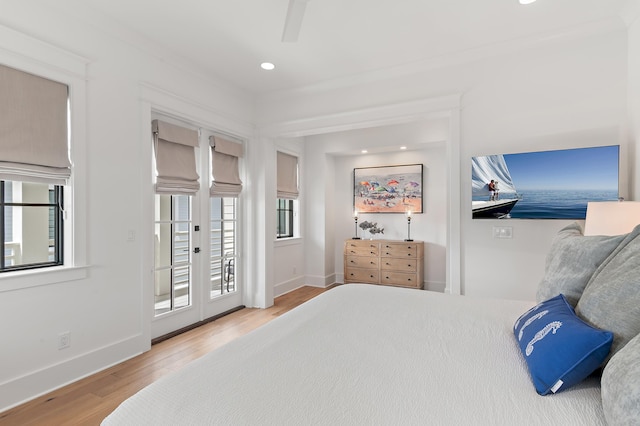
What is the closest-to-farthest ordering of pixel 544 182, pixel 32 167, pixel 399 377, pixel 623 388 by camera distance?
pixel 623 388 → pixel 399 377 → pixel 32 167 → pixel 544 182

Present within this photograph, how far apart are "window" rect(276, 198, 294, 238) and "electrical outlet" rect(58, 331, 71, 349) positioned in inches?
118

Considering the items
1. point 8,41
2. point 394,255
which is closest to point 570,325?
point 8,41

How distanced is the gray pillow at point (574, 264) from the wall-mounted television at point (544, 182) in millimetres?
1356

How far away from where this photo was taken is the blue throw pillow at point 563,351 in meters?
0.93

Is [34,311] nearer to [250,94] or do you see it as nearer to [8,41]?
[8,41]

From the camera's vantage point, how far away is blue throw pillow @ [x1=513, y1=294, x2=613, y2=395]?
0.93m

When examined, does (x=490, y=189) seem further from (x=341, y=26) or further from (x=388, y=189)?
(x=388, y=189)

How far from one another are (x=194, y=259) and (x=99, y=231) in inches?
44.0

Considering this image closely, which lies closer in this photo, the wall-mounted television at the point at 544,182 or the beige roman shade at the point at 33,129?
the beige roman shade at the point at 33,129

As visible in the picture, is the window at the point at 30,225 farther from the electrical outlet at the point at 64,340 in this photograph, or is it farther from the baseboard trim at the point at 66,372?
the baseboard trim at the point at 66,372

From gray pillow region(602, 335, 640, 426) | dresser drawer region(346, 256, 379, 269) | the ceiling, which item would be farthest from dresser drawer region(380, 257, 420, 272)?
gray pillow region(602, 335, 640, 426)

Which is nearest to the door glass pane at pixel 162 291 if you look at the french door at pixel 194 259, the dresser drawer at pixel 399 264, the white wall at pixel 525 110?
the french door at pixel 194 259

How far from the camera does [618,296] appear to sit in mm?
1011

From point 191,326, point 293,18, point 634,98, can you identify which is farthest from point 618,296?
point 191,326
